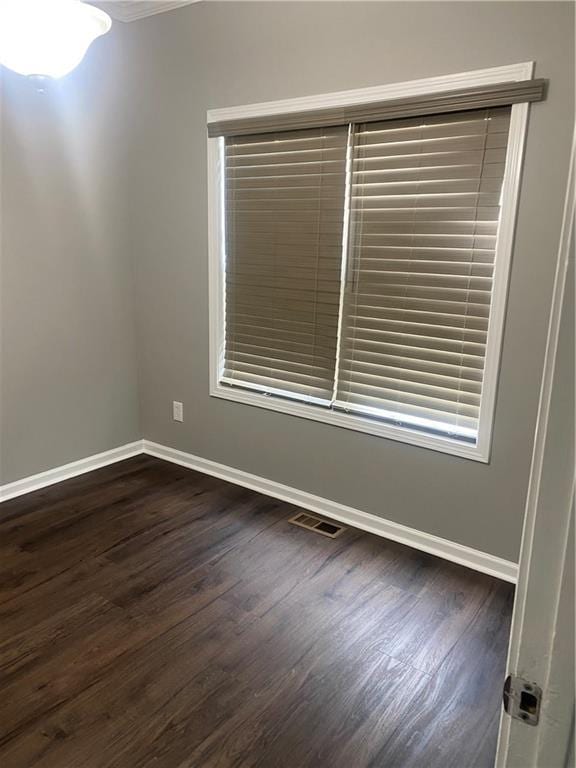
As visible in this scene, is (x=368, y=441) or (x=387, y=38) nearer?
(x=387, y=38)

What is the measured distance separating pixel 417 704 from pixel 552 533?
1.45m

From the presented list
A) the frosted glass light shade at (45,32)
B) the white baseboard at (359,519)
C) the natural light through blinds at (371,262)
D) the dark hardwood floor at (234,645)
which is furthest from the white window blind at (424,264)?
the frosted glass light shade at (45,32)

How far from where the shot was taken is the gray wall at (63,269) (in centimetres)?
275

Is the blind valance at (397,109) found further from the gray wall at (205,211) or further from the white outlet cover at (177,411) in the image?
the white outlet cover at (177,411)

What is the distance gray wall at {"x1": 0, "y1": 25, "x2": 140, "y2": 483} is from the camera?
2.75 m

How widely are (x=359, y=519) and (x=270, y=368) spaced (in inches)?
36.8

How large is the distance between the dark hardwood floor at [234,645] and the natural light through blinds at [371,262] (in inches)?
29.3

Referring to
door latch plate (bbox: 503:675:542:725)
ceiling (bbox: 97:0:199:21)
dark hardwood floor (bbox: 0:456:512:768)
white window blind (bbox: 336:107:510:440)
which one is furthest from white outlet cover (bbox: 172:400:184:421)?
door latch plate (bbox: 503:675:542:725)

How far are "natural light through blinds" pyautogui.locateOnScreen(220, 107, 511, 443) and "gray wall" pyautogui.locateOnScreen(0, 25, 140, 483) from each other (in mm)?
819

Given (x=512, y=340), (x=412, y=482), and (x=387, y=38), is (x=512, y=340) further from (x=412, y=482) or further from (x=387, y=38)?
(x=387, y=38)

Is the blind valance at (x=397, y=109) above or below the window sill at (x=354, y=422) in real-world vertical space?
above

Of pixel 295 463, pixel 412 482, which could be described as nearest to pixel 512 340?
pixel 412 482

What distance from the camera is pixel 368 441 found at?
2633 mm

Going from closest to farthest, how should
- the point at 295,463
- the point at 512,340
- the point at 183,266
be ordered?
the point at 512,340 < the point at 295,463 < the point at 183,266
